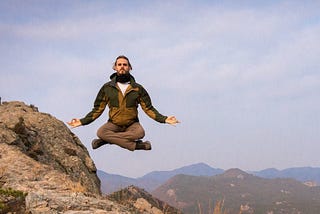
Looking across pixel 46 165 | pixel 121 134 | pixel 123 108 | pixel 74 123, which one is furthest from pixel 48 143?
pixel 123 108

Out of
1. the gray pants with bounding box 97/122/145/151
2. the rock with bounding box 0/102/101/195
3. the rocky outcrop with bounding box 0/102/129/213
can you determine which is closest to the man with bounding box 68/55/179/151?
the gray pants with bounding box 97/122/145/151

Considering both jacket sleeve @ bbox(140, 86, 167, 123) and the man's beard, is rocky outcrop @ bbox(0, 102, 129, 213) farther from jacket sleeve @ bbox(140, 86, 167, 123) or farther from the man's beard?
the man's beard

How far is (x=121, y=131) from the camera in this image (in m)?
9.95

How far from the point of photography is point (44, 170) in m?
13.8

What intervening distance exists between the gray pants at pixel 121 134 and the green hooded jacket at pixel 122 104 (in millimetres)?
131

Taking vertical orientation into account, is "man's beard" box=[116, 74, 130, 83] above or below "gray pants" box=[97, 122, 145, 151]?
above

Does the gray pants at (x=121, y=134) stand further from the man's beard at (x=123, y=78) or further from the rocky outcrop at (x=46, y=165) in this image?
the rocky outcrop at (x=46, y=165)

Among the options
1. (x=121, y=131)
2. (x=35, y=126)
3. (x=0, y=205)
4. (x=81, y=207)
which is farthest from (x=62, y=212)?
(x=35, y=126)

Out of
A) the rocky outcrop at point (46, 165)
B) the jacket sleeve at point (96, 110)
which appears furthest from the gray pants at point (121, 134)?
the rocky outcrop at point (46, 165)

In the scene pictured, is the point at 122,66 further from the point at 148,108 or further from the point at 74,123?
the point at 74,123

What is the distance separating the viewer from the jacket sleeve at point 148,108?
1004 centimetres

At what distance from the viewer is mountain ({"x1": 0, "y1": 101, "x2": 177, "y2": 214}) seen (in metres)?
9.74

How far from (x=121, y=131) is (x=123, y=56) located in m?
1.95

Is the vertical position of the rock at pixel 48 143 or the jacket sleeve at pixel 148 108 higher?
the rock at pixel 48 143
